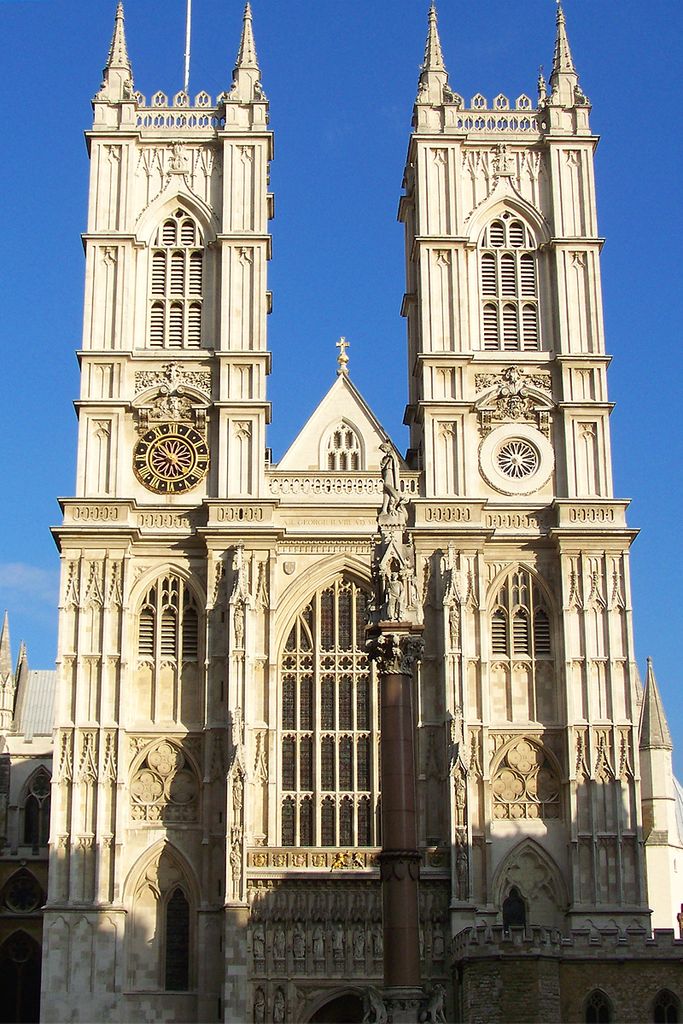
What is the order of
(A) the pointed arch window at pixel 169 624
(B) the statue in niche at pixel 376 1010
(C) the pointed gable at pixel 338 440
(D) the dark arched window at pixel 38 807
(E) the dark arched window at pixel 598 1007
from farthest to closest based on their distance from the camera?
(D) the dark arched window at pixel 38 807 → (C) the pointed gable at pixel 338 440 → (A) the pointed arch window at pixel 169 624 → (E) the dark arched window at pixel 598 1007 → (B) the statue in niche at pixel 376 1010

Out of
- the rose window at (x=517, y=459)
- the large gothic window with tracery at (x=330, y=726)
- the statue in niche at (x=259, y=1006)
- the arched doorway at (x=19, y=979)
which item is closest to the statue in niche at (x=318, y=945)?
the statue in niche at (x=259, y=1006)

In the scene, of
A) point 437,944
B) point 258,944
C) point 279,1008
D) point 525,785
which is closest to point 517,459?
point 525,785

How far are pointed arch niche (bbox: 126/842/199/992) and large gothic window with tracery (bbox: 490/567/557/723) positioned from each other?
792 centimetres

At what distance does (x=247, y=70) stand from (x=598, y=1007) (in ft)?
81.3

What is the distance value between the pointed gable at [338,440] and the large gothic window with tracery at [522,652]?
4.66m

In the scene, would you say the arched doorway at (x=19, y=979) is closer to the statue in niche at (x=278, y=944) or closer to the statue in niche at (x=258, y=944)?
the statue in niche at (x=258, y=944)

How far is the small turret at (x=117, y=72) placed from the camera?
4200cm

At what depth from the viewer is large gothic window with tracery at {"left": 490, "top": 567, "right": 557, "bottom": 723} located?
37.3 metres

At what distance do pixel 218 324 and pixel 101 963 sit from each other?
15.2 metres

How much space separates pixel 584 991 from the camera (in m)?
30.3

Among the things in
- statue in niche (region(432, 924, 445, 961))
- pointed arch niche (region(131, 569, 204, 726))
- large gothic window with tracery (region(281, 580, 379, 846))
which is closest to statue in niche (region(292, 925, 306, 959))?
large gothic window with tracery (region(281, 580, 379, 846))

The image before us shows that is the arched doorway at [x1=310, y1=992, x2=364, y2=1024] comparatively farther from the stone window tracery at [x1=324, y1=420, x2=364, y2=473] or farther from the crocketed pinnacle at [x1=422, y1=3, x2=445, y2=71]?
the crocketed pinnacle at [x1=422, y1=3, x2=445, y2=71]

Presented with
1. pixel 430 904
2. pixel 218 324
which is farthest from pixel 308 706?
pixel 218 324

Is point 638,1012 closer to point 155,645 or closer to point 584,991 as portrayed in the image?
point 584,991
